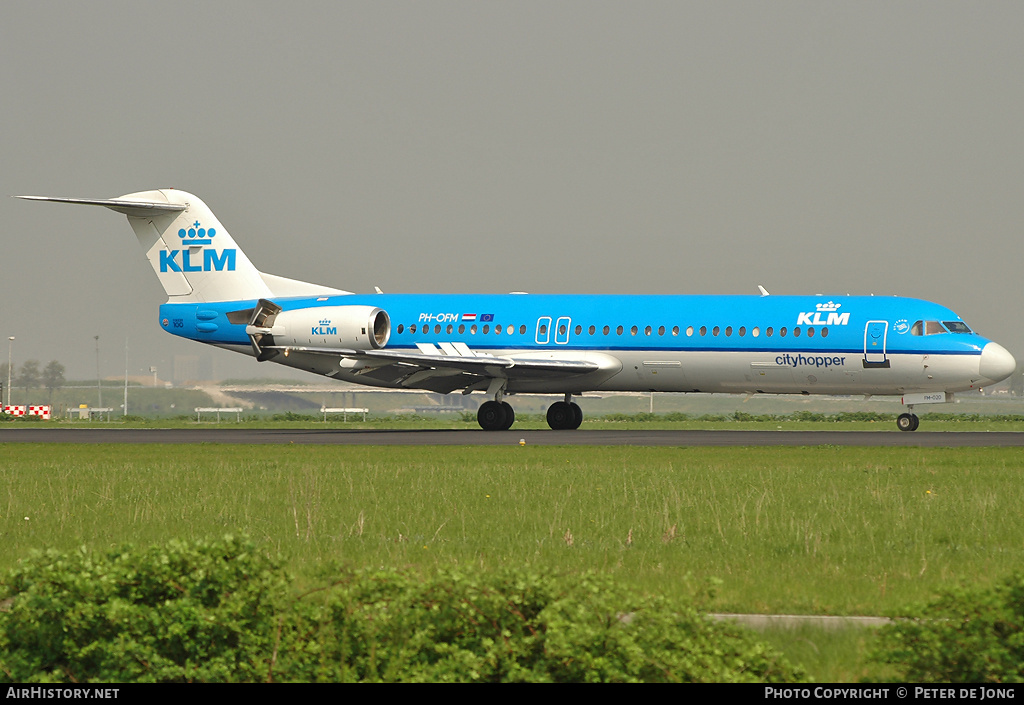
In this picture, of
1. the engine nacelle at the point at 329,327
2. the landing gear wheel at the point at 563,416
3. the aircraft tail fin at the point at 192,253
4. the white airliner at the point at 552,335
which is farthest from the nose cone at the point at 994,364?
the aircraft tail fin at the point at 192,253

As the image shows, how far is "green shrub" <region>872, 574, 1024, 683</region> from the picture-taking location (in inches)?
251

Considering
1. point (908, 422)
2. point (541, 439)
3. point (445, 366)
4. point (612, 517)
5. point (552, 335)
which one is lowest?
point (612, 517)

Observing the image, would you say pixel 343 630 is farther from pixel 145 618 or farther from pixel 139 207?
pixel 139 207

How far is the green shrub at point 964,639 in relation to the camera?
6375 mm

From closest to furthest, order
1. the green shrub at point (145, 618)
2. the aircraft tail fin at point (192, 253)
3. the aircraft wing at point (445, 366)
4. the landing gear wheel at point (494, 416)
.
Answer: the green shrub at point (145, 618), the aircraft wing at point (445, 366), the landing gear wheel at point (494, 416), the aircraft tail fin at point (192, 253)

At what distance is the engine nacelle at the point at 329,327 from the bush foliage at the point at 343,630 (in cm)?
3235

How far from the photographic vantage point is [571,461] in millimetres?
23891

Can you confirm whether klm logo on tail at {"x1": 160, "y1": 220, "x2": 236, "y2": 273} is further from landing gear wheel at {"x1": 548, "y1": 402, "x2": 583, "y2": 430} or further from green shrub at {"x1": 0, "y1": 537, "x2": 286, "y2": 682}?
green shrub at {"x1": 0, "y1": 537, "x2": 286, "y2": 682}

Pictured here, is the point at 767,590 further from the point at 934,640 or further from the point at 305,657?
the point at 305,657

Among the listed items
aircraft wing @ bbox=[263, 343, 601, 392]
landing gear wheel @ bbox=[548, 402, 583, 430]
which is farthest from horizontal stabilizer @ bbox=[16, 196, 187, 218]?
landing gear wheel @ bbox=[548, 402, 583, 430]

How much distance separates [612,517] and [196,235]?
107ft

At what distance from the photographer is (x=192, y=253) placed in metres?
44.0

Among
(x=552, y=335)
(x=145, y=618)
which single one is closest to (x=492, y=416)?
(x=552, y=335)

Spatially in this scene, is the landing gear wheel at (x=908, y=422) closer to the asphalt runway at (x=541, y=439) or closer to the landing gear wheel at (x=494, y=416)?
the asphalt runway at (x=541, y=439)
